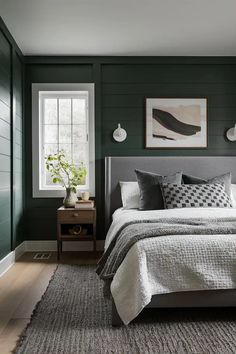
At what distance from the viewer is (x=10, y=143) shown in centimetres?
470

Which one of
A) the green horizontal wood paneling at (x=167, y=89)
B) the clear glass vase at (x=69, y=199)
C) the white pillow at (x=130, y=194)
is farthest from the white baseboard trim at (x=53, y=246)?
the green horizontal wood paneling at (x=167, y=89)

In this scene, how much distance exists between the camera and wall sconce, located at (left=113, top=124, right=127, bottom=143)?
5.42 m

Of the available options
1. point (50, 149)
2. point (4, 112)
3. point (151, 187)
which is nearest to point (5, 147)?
point (4, 112)

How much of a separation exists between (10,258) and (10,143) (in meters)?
1.24

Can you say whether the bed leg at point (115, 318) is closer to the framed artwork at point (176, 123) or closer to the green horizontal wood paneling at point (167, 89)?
the framed artwork at point (176, 123)

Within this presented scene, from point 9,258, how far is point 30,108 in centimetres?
196

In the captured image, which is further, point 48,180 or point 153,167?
point 48,180

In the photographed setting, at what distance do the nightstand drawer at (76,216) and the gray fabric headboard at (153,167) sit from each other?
0.40 metres

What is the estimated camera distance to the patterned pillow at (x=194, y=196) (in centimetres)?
440

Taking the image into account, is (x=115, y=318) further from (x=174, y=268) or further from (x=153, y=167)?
(x=153, y=167)

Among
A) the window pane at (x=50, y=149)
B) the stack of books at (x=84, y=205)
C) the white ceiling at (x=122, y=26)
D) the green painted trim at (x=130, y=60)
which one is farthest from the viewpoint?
the window pane at (x=50, y=149)

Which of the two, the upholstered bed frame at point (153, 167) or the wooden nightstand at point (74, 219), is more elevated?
the upholstered bed frame at point (153, 167)

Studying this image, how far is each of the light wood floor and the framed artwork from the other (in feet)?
5.45

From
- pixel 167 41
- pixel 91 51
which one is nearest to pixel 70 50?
pixel 91 51
